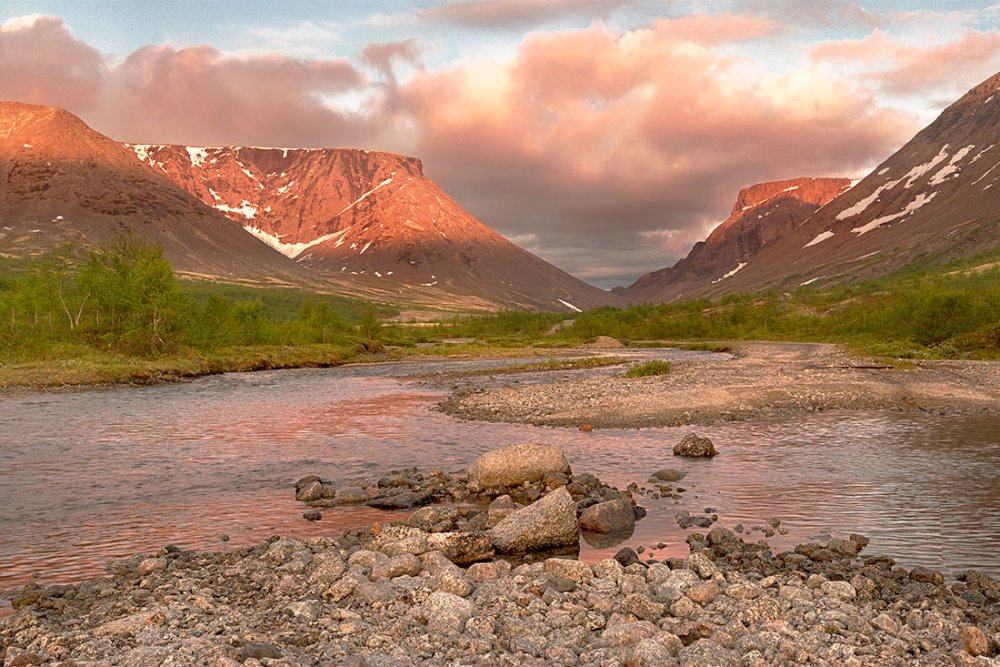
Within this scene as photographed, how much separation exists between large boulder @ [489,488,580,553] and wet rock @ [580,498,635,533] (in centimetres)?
72

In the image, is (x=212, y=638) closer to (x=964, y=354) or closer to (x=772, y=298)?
(x=964, y=354)

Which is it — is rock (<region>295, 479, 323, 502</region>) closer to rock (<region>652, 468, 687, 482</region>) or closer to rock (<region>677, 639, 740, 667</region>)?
rock (<region>652, 468, 687, 482</region>)

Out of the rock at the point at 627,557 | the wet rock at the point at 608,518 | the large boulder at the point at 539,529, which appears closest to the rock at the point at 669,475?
the wet rock at the point at 608,518

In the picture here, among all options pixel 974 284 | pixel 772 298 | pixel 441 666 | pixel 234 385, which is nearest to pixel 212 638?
pixel 441 666

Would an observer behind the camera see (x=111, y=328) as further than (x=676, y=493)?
Yes

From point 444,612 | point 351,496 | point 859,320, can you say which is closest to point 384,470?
point 351,496

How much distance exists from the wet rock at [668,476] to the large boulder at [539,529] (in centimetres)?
688

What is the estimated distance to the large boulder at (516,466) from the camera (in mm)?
22703

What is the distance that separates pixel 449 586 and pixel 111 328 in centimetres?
8532

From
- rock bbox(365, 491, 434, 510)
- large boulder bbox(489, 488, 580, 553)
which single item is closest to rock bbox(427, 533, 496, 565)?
large boulder bbox(489, 488, 580, 553)

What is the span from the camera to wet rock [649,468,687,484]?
2308 centimetres

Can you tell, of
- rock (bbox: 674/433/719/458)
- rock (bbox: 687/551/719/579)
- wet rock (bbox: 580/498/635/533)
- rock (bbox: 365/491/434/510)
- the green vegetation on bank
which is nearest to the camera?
rock (bbox: 687/551/719/579)

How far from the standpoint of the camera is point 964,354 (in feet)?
249

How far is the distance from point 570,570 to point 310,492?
36.2 feet
